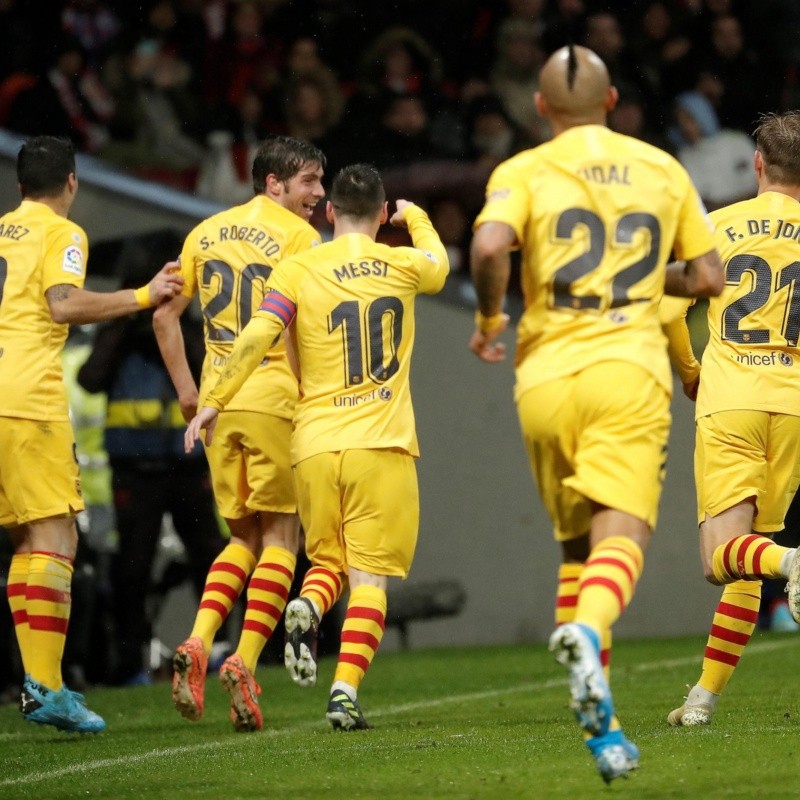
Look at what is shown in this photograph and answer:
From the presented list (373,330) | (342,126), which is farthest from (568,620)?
(342,126)

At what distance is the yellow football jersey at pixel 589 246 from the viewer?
5168mm

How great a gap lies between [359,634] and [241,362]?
1.29m

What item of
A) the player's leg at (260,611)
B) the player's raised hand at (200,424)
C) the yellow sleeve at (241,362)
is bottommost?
the player's leg at (260,611)

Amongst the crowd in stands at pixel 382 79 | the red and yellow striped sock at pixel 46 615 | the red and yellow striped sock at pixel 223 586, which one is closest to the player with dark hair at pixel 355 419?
the red and yellow striped sock at pixel 223 586

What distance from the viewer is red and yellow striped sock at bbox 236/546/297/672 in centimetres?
736

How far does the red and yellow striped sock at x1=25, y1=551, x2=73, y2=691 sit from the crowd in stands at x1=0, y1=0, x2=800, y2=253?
598cm

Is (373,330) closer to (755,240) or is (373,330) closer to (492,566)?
(755,240)

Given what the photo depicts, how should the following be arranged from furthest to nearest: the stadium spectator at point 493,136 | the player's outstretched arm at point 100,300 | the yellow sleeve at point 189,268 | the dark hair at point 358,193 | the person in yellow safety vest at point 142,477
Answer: the stadium spectator at point 493,136, the person in yellow safety vest at point 142,477, the yellow sleeve at point 189,268, the player's outstretched arm at point 100,300, the dark hair at point 358,193

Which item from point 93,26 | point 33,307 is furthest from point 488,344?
point 93,26

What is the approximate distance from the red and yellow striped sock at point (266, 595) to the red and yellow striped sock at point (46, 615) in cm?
79

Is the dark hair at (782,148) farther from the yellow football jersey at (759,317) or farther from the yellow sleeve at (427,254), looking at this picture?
the yellow sleeve at (427,254)

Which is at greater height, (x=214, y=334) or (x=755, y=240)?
(x=755, y=240)

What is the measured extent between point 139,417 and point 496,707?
3.69 m

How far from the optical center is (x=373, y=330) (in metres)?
6.89
